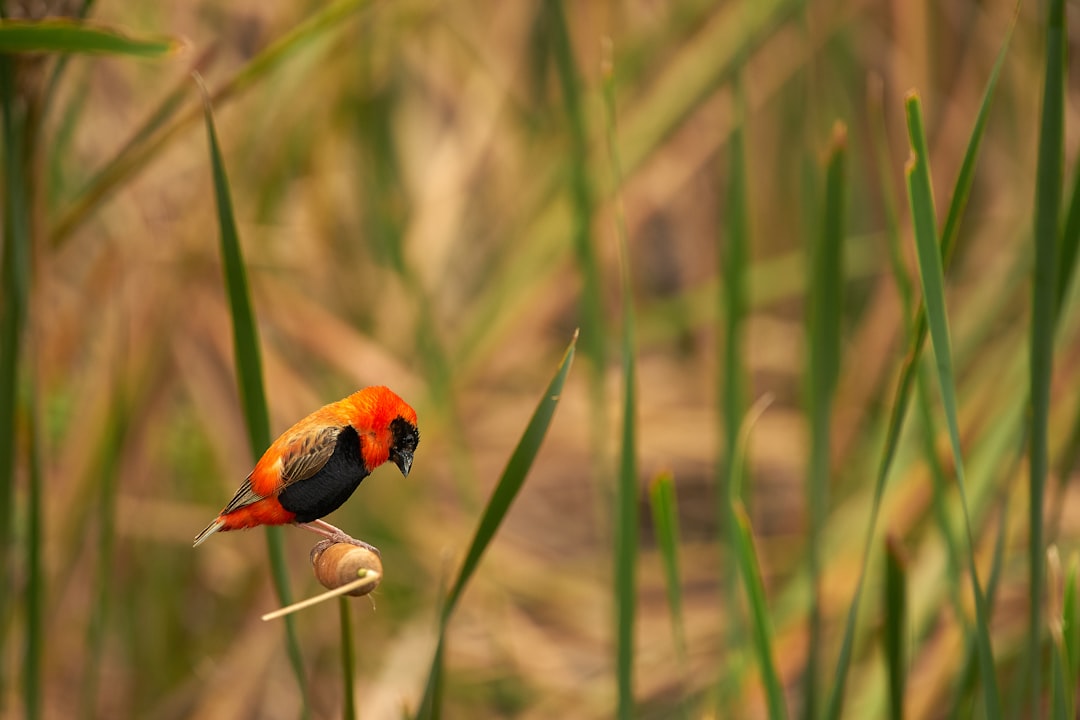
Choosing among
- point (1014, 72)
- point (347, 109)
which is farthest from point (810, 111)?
point (347, 109)

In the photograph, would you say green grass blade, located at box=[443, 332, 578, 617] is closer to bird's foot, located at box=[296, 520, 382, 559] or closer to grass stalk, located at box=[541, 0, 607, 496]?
bird's foot, located at box=[296, 520, 382, 559]

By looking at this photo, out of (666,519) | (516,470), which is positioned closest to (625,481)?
(666,519)

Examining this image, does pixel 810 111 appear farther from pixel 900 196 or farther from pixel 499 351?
pixel 900 196

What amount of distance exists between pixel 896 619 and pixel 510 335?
0.83 m

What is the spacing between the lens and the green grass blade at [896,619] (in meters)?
0.38

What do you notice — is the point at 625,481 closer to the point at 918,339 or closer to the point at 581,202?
the point at 918,339

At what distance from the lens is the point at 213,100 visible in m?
0.43

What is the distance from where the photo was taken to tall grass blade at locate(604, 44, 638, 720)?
36 cm

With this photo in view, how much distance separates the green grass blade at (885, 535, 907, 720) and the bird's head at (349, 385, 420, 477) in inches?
9.1

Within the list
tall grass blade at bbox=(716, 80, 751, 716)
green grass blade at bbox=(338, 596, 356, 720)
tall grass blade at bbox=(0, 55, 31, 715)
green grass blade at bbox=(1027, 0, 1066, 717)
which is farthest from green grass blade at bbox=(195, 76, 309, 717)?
tall grass blade at bbox=(716, 80, 751, 716)

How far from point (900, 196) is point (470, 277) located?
0.64 metres

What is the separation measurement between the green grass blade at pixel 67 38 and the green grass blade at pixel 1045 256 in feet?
0.91

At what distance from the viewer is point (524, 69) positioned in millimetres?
1384

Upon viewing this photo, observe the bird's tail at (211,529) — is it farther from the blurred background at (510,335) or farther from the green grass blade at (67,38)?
the blurred background at (510,335)
